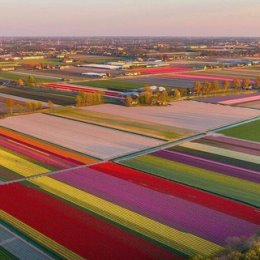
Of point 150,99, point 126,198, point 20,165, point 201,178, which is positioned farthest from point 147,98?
point 126,198

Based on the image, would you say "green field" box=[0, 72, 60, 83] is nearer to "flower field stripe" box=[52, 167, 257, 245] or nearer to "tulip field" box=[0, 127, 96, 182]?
"tulip field" box=[0, 127, 96, 182]

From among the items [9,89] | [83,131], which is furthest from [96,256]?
[9,89]

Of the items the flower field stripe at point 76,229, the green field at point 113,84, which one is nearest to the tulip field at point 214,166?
the flower field stripe at point 76,229

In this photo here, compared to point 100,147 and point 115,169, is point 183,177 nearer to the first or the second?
point 115,169

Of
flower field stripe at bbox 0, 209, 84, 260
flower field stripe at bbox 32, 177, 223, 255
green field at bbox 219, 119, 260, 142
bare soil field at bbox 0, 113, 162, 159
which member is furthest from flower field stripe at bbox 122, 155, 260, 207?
green field at bbox 219, 119, 260, 142

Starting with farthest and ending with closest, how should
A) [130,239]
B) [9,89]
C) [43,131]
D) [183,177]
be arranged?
1. [9,89]
2. [43,131]
3. [183,177]
4. [130,239]

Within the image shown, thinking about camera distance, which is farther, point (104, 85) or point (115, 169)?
point (104, 85)
